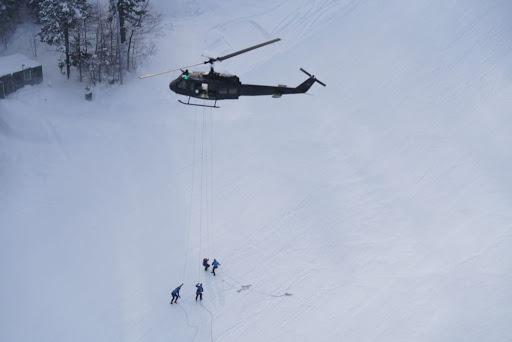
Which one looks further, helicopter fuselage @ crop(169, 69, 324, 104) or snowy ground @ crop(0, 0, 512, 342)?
helicopter fuselage @ crop(169, 69, 324, 104)

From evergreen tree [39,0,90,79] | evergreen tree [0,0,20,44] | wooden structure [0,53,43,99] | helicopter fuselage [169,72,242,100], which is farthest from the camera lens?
evergreen tree [0,0,20,44]

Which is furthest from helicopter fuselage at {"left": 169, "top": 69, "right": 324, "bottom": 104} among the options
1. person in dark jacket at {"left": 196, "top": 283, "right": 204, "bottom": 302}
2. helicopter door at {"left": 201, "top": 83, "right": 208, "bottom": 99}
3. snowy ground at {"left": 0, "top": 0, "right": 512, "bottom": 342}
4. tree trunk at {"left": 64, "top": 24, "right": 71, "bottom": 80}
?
tree trunk at {"left": 64, "top": 24, "right": 71, "bottom": 80}

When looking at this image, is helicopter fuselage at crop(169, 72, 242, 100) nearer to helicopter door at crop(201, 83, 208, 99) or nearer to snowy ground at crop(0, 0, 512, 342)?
helicopter door at crop(201, 83, 208, 99)

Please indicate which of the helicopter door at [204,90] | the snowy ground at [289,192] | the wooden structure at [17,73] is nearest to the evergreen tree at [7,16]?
the wooden structure at [17,73]

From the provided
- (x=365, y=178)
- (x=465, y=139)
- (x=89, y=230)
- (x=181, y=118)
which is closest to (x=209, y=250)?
(x=89, y=230)

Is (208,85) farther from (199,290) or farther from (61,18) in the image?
(61,18)

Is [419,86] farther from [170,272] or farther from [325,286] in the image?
[170,272]

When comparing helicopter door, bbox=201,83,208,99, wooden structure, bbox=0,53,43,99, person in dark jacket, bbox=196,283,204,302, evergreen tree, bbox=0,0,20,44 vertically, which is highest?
helicopter door, bbox=201,83,208,99
